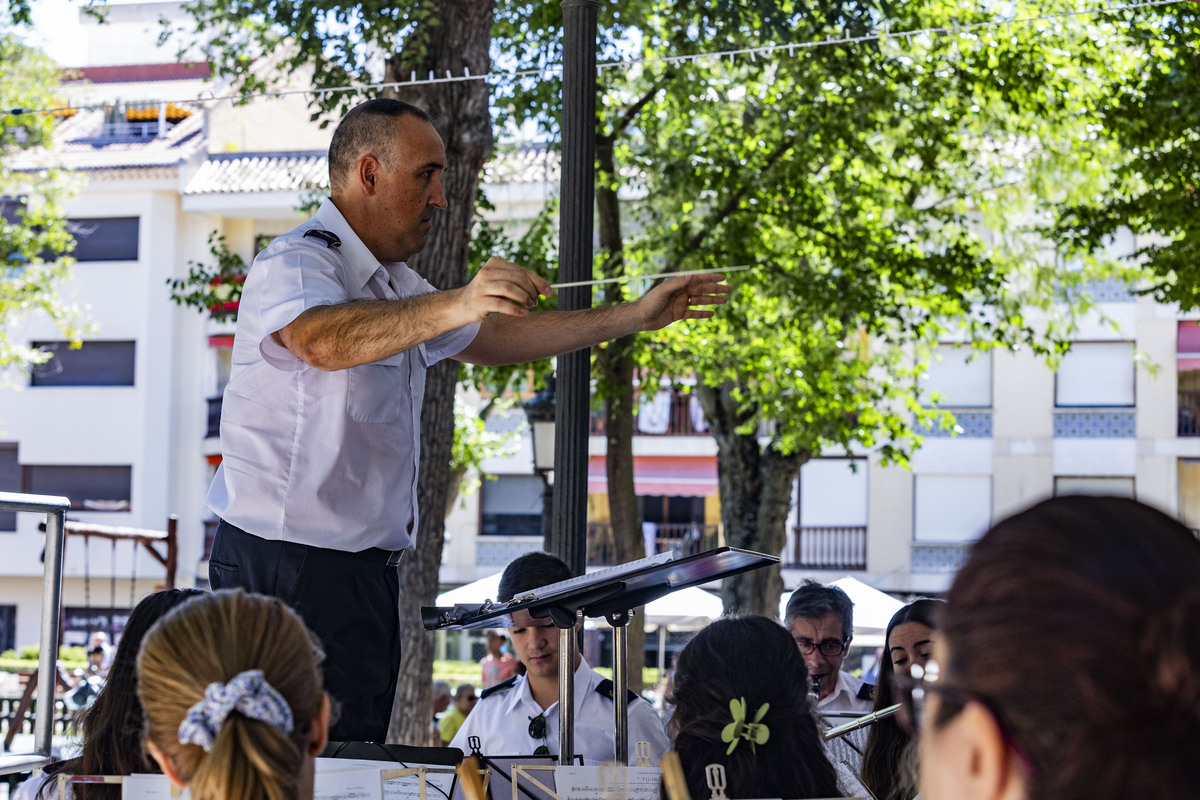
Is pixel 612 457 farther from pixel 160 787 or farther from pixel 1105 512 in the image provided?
pixel 1105 512

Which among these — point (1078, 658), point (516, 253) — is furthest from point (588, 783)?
point (516, 253)

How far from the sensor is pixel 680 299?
333 cm

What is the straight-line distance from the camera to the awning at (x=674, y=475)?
98.0 ft

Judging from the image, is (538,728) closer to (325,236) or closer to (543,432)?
(325,236)

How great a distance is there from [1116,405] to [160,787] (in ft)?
91.8

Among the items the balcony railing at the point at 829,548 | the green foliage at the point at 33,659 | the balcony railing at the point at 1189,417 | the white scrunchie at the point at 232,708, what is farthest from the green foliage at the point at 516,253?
the balcony railing at the point at 1189,417

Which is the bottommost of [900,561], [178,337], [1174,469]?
[900,561]

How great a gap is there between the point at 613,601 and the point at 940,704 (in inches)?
63.2

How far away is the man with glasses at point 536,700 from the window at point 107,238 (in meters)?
27.6

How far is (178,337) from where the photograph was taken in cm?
3047

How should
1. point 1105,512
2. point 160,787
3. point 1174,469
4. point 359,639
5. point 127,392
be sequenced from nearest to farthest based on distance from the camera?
1. point 1105,512
2. point 160,787
3. point 359,639
4. point 1174,469
5. point 127,392

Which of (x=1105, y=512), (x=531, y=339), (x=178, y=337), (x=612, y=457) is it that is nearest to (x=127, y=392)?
(x=178, y=337)

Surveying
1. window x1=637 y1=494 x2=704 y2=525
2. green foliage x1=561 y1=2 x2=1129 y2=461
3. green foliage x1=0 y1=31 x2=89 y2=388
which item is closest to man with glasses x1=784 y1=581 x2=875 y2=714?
green foliage x1=561 y1=2 x2=1129 y2=461

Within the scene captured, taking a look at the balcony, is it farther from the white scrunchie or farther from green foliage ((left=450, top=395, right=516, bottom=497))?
the white scrunchie
